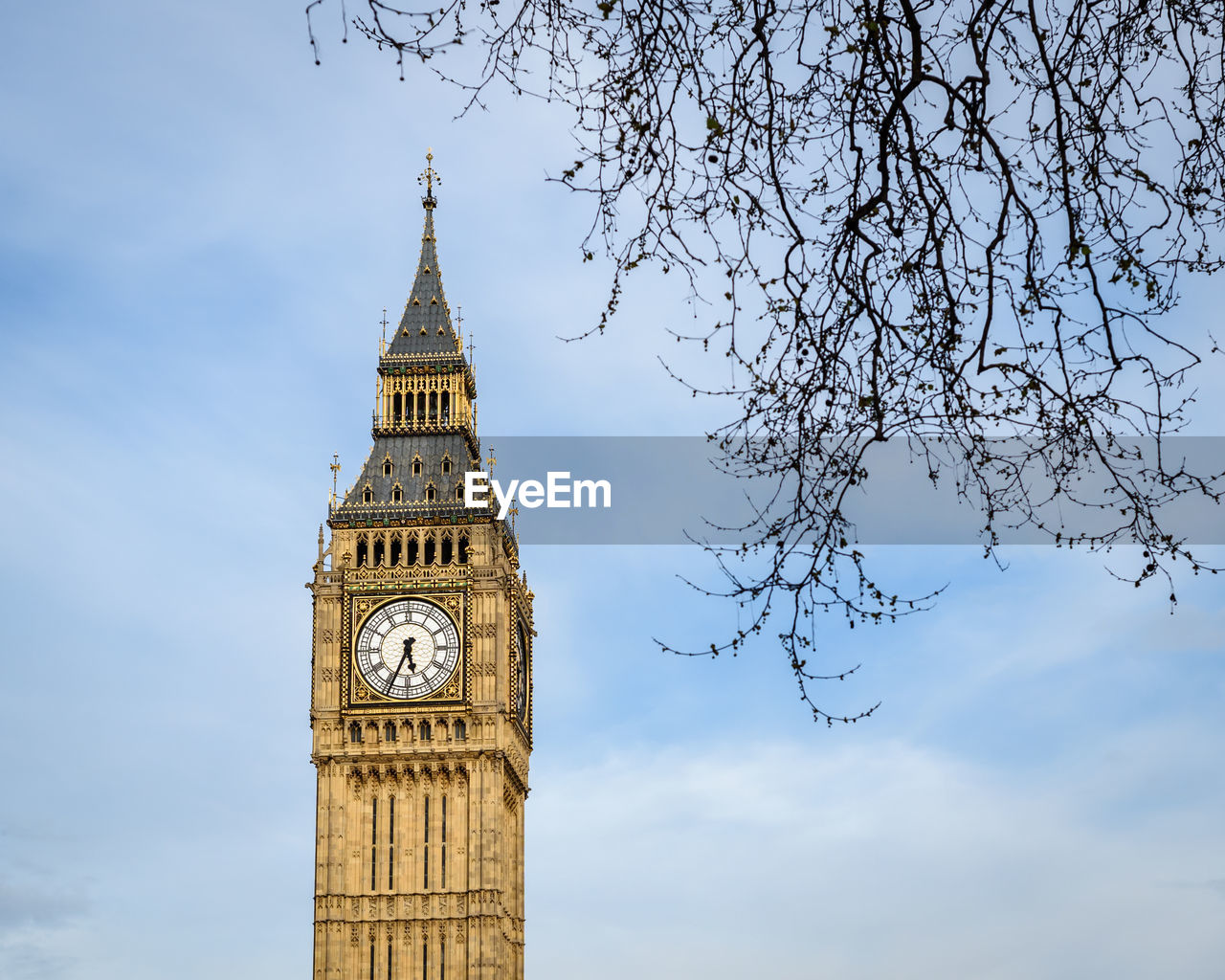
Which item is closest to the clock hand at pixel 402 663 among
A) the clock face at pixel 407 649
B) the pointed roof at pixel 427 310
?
the clock face at pixel 407 649

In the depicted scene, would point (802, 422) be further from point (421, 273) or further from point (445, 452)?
point (421, 273)

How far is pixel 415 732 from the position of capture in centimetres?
6638

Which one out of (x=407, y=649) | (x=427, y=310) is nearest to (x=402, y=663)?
(x=407, y=649)

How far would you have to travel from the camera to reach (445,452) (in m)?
70.9

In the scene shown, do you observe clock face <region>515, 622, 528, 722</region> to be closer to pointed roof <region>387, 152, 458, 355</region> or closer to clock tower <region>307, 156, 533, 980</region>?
clock tower <region>307, 156, 533, 980</region>

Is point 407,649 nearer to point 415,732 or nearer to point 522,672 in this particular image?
point 415,732

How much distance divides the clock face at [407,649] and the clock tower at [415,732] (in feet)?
0.14

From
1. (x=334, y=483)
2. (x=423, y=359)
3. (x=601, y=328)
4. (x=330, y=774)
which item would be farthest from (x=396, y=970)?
(x=601, y=328)

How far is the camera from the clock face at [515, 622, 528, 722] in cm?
6944

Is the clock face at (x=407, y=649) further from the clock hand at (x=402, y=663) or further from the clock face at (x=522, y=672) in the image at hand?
the clock face at (x=522, y=672)

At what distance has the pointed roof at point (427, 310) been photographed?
73.1 m

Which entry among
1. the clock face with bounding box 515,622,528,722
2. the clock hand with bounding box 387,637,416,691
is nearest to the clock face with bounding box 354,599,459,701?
the clock hand with bounding box 387,637,416,691

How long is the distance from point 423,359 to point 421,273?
4.20 metres

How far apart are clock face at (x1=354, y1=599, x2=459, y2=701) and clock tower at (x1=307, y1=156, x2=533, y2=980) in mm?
44
